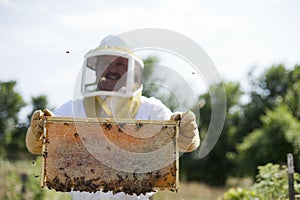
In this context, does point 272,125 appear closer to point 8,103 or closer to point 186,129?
point 8,103

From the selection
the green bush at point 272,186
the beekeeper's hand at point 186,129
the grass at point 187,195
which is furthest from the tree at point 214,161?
the beekeeper's hand at point 186,129

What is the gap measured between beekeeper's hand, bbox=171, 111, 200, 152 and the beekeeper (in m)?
0.04

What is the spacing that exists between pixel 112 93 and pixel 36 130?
3.12 ft

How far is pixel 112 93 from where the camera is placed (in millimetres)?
4730

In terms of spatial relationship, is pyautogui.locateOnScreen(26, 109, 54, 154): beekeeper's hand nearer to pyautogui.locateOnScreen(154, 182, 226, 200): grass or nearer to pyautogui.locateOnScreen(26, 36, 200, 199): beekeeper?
pyautogui.locateOnScreen(26, 36, 200, 199): beekeeper

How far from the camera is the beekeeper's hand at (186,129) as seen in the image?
13.1 feet

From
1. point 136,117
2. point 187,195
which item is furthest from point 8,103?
point 136,117

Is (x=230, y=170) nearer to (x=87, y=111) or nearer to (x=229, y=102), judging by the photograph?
(x=229, y=102)

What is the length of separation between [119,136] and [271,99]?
104 feet

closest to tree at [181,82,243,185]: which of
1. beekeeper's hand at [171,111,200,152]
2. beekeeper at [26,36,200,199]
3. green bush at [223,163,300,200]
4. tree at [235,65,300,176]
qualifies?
tree at [235,65,300,176]

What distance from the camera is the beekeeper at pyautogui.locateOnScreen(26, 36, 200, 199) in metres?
4.52

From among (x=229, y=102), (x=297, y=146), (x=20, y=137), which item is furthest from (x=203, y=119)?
(x=297, y=146)

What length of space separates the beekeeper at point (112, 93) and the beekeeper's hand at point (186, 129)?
0.13ft

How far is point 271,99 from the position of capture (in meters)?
34.5
